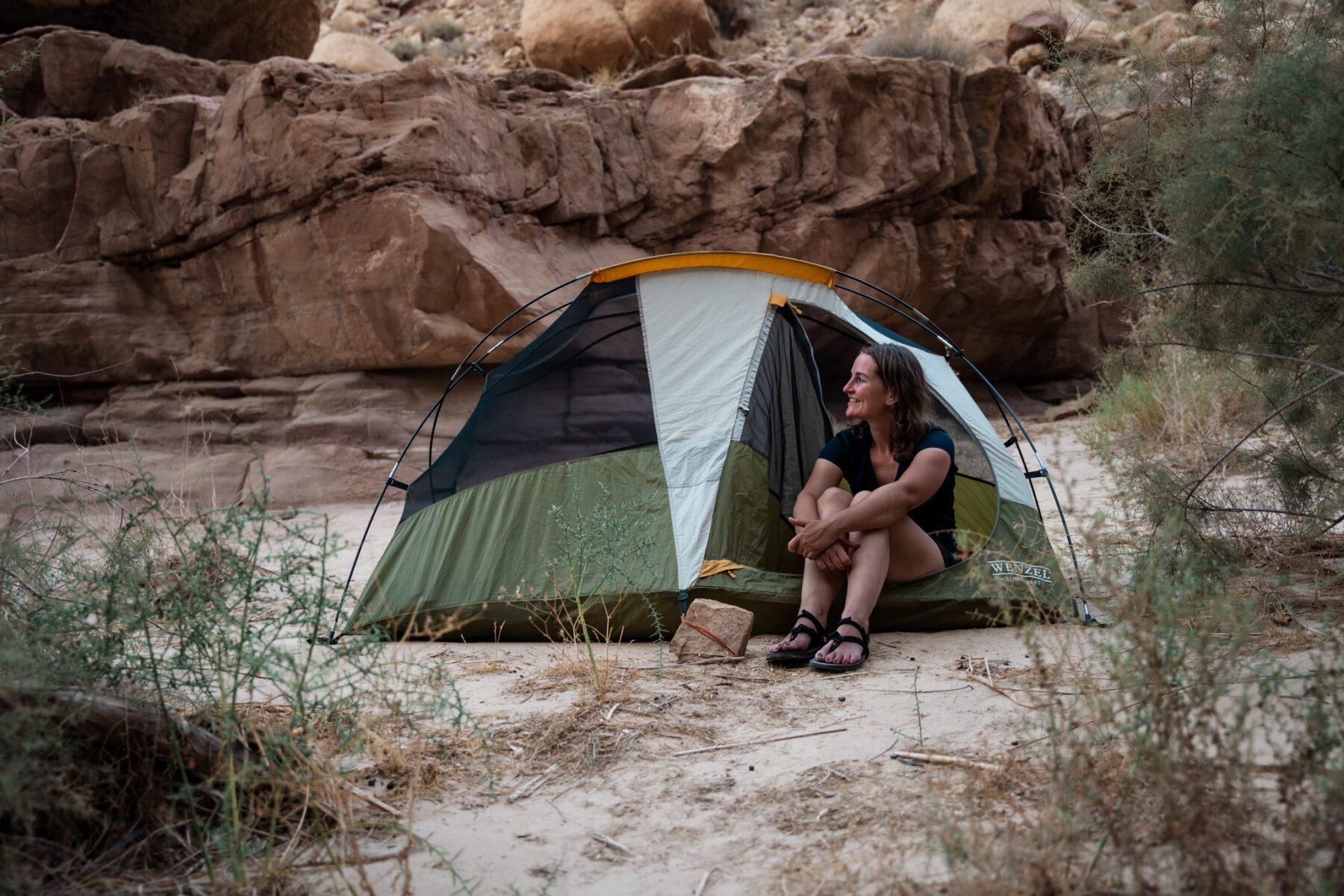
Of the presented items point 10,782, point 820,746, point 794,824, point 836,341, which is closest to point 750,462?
point 820,746

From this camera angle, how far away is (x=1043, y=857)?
1.76m

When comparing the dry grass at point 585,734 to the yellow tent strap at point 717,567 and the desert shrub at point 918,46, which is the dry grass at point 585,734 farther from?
the desert shrub at point 918,46

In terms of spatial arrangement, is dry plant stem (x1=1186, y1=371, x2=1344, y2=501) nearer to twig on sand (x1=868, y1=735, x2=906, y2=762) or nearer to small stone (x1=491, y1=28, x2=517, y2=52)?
twig on sand (x1=868, y1=735, x2=906, y2=762)

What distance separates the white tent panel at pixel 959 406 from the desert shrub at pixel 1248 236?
1.59 feet

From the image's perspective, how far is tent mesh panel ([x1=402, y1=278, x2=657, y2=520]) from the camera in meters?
4.83

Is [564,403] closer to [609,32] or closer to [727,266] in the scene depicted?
[727,266]

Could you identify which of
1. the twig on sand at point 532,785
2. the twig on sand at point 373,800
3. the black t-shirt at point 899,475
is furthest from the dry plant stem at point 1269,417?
the twig on sand at point 373,800

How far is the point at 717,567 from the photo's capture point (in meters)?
4.18

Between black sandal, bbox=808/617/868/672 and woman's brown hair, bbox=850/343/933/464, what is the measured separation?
0.76m

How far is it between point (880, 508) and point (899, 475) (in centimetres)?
30

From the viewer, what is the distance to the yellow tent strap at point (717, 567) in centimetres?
416

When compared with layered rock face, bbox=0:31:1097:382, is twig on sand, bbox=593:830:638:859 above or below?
below

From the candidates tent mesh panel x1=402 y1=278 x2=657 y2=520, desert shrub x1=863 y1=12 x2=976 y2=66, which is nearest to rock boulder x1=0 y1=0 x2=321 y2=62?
desert shrub x1=863 y1=12 x2=976 y2=66

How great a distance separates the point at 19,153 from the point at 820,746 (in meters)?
9.86
